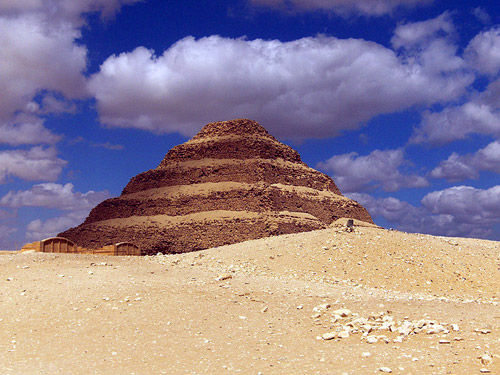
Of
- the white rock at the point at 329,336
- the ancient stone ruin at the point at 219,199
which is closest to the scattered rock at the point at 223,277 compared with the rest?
the white rock at the point at 329,336

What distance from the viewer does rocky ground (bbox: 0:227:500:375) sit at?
24.4ft

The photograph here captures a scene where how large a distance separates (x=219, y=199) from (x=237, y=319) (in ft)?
109

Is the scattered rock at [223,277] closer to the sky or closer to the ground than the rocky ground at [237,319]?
closer to the sky

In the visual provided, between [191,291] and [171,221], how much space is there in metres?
31.8

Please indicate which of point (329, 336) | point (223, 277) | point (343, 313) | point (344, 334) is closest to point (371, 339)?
point (344, 334)

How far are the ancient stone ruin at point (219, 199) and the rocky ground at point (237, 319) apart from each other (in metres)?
20.7

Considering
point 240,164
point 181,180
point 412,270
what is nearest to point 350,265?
point 412,270

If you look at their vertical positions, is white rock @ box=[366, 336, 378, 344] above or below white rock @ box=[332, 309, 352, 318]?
below

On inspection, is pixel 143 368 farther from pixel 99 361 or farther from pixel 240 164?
pixel 240 164

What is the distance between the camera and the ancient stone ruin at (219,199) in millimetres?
38781

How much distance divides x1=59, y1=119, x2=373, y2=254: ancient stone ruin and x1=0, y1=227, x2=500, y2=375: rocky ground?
2073 cm

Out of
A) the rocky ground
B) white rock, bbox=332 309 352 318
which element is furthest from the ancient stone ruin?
white rock, bbox=332 309 352 318

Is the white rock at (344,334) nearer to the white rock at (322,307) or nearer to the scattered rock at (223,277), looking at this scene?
the white rock at (322,307)

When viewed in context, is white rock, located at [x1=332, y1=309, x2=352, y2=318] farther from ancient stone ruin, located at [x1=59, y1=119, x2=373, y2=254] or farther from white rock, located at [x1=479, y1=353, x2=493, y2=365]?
ancient stone ruin, located at [x1=59, y1=119, x2=373, y2=254]
